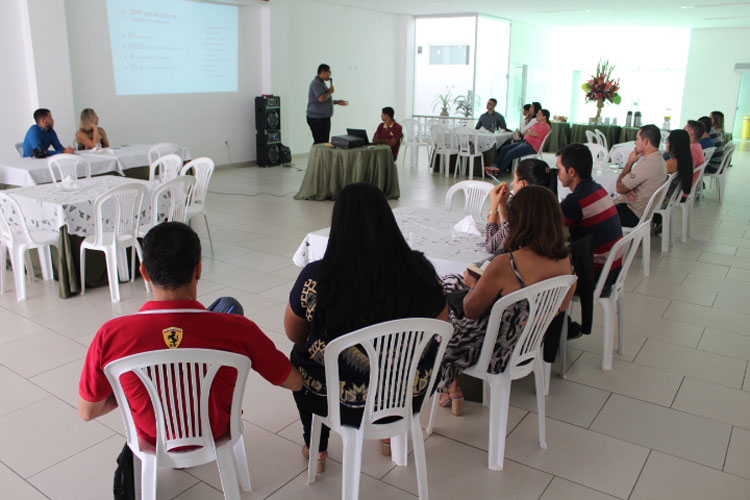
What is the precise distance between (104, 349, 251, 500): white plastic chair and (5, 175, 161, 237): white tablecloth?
8.46 ft

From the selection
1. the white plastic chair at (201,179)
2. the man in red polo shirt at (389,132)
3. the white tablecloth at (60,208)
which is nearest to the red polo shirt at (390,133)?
the man in red polo shirt at (389,132)

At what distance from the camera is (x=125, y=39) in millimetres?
7461

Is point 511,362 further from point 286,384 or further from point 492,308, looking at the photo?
point 286,384

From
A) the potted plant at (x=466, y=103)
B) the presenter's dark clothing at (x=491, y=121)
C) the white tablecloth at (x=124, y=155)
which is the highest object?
the potted plant at (x=466, y=103)

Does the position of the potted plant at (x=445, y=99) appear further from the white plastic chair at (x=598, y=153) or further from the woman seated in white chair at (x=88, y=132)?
the woman seated in white chair at (x=88, y=132)

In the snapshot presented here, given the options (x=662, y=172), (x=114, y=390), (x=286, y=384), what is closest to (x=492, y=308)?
(x=286, y=384)

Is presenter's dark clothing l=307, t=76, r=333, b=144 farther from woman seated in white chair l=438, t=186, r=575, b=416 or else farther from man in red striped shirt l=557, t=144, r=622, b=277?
woman seated in white chair l=438, t=186, r=575, b=416

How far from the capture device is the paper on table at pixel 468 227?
3.13m

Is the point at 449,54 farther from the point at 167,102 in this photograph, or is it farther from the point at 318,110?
the point at 167,102

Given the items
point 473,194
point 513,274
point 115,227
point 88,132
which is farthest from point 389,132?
point 513,274

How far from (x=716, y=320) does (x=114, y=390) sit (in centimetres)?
360

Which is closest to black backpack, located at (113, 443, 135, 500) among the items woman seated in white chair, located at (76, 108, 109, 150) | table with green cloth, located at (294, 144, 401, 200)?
woman seated in white chair, located at (76, 108, 109, 150)

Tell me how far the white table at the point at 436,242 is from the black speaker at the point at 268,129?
634 cm

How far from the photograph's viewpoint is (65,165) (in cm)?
534
